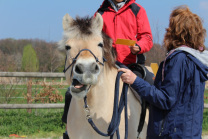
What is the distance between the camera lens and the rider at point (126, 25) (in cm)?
319

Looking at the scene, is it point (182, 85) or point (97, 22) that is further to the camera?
point (97, 22)

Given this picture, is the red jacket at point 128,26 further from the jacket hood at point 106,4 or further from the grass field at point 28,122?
the grass field at point 28,122

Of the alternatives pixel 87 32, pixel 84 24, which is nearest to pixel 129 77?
pixel 87 32

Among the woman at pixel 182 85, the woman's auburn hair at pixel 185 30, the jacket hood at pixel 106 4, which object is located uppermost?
the jacket hood at pixel 106 4

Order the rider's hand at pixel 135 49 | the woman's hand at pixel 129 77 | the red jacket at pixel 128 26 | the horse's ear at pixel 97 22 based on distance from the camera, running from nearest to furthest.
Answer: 1. the woman's hand at pixel 129 77
2. the horse's ear at pixel 97 22
3. the rider's hand at pixel 135 49
4. the red jacket at pixel 128 26

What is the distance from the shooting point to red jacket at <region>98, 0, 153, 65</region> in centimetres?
319

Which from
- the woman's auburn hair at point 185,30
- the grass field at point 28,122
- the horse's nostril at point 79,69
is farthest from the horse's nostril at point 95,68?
the grass field at point 28,122

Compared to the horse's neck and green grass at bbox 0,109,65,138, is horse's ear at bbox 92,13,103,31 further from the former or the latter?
green grass at bbox 0,109,65,138

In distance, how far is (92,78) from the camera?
214 cm

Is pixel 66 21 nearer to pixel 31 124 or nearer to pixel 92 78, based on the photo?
pixel 92 78

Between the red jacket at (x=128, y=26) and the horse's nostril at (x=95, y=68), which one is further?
the red jacket at (x=128, y=26)

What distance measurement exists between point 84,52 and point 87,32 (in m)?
0.27

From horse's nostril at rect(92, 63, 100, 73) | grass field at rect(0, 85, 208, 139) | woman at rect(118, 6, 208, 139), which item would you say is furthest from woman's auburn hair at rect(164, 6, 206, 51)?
grass field at rect(0, 85, 208, 139)

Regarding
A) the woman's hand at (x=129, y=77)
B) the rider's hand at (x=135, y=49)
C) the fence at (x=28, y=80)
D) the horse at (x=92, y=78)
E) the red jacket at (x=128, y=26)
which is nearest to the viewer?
the woman's hand at (x=129, y=77)
